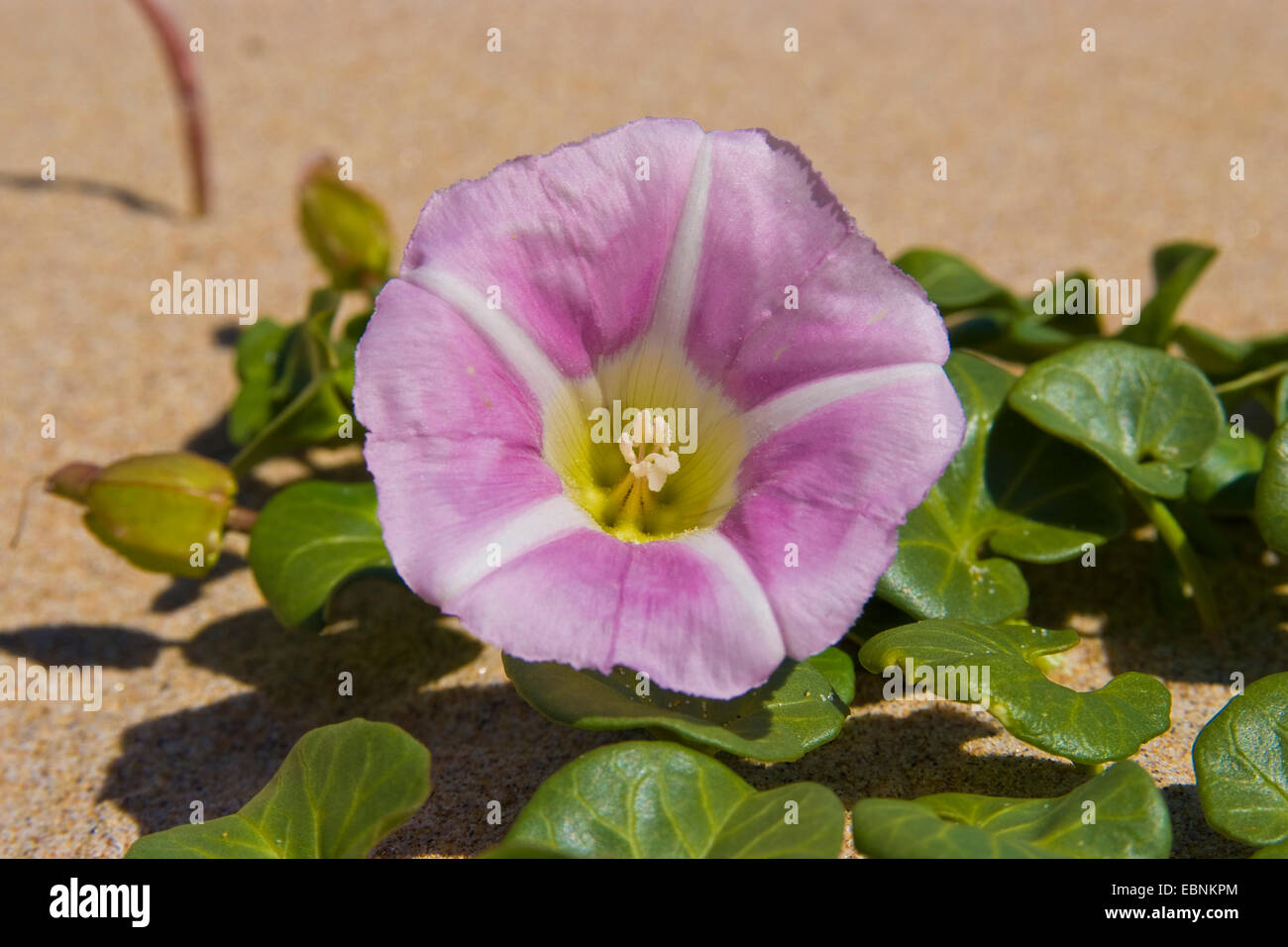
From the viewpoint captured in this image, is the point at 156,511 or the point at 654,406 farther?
the point at 156,511

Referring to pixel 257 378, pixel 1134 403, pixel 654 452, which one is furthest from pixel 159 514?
pixel 1134 403

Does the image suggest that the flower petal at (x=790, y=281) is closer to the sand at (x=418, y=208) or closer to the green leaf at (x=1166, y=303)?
the sand at (x=418, y=208)

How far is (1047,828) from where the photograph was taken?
1.50 meters

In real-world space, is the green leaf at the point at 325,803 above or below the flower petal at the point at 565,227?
below

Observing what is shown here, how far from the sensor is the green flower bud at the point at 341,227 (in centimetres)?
305

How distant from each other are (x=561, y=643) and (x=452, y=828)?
0.52m

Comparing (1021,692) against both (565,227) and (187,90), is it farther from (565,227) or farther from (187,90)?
(187,90)

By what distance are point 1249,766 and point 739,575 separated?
0.70m

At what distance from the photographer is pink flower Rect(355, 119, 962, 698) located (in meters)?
1.46

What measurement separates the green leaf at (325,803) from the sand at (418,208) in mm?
213

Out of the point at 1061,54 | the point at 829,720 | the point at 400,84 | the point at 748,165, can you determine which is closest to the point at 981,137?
the point at 1061,54

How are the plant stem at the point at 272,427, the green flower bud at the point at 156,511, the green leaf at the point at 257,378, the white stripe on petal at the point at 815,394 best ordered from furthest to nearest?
the green leaf at the point at 257,378, the plant stem at the point at 272,427, the green flower bud at the point at 156,511, the white stripe on petal at the point at 815,394

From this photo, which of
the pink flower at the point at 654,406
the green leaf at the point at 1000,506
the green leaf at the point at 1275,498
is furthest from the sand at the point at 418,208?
the pink flower at the point at 654,406

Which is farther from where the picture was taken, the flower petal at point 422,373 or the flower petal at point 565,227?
the flower petal at point 565,227
